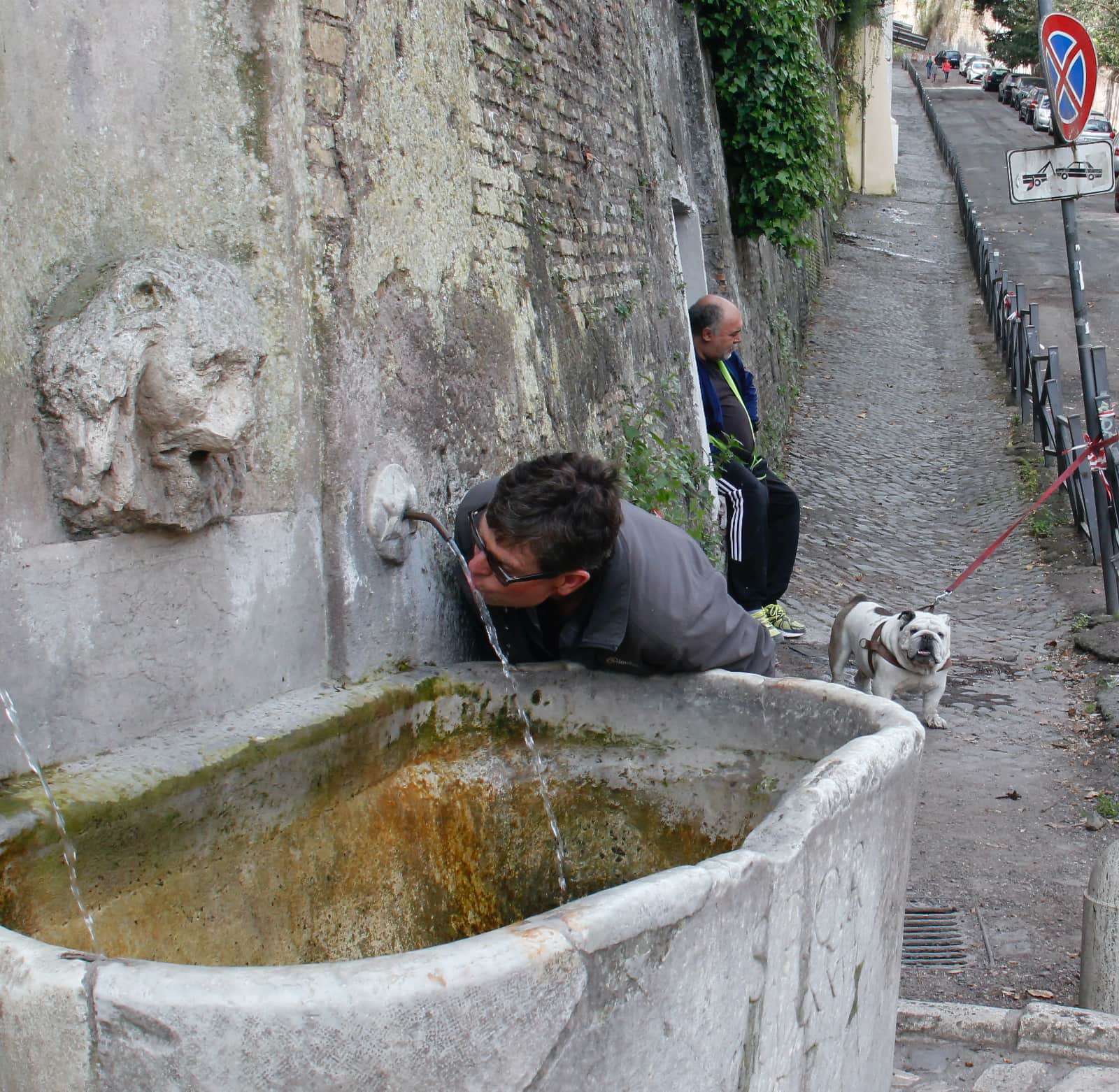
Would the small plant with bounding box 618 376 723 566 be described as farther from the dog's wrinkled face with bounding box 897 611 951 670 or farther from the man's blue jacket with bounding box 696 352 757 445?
the dog's wrinkled face with bounding box 897 611 951 670

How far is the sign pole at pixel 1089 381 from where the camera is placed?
6586 mm

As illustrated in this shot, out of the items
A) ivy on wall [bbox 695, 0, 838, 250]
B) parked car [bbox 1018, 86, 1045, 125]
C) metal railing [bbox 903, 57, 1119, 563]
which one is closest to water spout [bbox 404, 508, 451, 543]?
metal railing [bbox 903, 57, 1119, 563]

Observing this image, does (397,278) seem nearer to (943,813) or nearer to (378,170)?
(378,170)

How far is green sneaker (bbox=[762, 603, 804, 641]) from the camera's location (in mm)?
6523

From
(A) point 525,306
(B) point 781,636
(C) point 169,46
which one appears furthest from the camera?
(B) point 781,636

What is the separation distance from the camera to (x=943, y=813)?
4.59 metres

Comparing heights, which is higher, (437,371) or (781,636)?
(437,371)

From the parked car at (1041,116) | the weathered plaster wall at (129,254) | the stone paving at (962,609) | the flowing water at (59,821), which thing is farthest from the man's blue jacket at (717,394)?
the parked car at (1041,116)

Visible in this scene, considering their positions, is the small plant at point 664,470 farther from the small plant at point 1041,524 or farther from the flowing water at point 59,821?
the small plant at point 1041,524

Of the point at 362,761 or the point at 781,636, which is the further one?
the point at 781,636

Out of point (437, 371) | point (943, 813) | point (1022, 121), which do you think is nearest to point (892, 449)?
point (943, 813)

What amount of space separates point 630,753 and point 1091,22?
110 feet

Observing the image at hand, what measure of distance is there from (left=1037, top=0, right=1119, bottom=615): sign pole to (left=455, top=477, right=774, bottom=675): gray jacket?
13.7 feet

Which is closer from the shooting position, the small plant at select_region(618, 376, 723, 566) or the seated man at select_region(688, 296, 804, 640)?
the small plant at select_region(618, 376, 723, 566)
